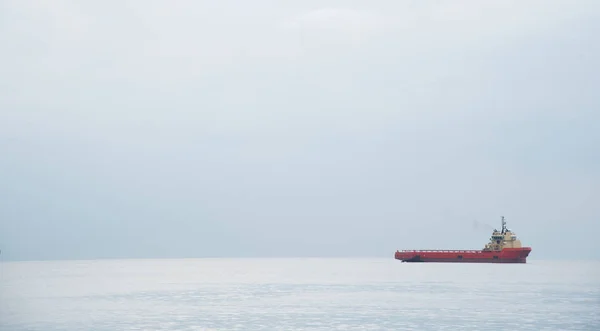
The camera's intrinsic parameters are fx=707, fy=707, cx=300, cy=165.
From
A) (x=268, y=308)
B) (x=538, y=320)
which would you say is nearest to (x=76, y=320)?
(x=268, y=308)

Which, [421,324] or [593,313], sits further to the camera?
[593,313]

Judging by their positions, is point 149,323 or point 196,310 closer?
point 149,323

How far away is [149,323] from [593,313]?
108 feet

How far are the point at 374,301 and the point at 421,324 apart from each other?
840 inches

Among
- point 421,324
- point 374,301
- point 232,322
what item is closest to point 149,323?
point 232,322

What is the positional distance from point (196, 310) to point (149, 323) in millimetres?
9764

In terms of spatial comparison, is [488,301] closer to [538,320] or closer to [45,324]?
[538,320]

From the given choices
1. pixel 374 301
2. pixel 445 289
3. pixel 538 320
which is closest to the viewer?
pixel 538 320

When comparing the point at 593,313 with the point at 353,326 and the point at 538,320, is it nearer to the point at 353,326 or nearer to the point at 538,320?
the point at 538,320

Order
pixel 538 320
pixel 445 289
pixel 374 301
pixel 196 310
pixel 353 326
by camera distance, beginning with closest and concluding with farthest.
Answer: pixel 353 326 < pixel 538 320 < pixel 196 310 < pixel 374 301 < pixel 445 289

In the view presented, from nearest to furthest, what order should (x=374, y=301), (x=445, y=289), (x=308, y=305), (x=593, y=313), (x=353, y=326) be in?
(x=353, y=326), (x=593, y=313), (x=308, y=305), (x=374, y=301), (x=445, y=289)

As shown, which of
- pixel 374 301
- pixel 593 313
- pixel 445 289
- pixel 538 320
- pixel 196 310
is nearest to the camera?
pixel 538 320

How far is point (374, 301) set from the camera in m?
68.8

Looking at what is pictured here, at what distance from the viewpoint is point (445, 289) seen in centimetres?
8669
